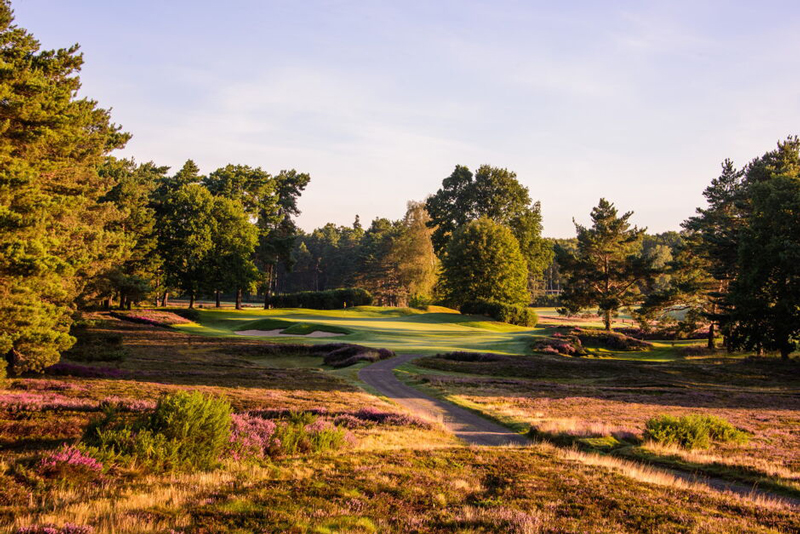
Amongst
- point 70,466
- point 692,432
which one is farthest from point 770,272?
point 70,466

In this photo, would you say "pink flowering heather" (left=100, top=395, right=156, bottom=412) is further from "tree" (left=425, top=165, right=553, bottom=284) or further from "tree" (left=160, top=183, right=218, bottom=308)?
"tree" (left=425, top=165, right=553, bottom=284)

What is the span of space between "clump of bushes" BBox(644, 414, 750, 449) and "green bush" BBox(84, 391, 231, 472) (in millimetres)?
12162

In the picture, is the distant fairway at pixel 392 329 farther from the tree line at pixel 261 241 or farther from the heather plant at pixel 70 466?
the heather plant at pixel 70 466

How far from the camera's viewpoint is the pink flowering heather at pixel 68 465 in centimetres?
816

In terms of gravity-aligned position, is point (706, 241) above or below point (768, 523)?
above

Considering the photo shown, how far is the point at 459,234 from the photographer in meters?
78.6

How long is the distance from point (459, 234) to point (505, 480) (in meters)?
69.8

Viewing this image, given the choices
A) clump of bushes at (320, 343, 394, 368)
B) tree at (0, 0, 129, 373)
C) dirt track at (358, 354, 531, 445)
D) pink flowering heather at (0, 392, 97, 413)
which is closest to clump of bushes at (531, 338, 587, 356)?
clump of bushes at (320, 343, 394, 368)

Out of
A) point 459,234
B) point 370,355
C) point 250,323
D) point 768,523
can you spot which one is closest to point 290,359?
point 370,355

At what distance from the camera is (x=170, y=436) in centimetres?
1012

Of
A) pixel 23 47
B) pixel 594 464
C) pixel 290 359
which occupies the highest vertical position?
pixel 23 47

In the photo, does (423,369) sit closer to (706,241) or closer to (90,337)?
(90,337)

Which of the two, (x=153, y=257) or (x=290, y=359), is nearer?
(x=290, y=359)

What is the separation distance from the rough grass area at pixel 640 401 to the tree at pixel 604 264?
797 inches
